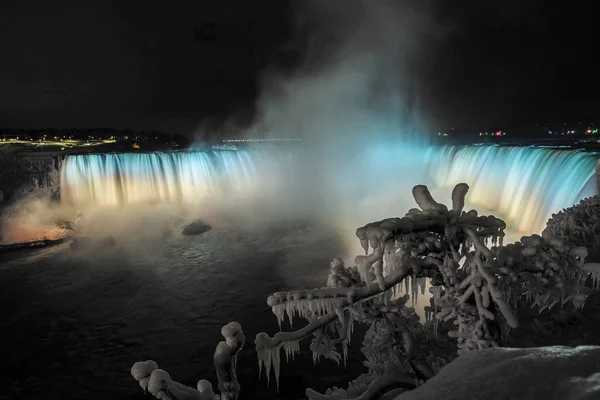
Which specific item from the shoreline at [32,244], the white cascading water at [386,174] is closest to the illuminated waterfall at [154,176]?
the white cascading water at [386,174]

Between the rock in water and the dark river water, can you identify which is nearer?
the dark river water

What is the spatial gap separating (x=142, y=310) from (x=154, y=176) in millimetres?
15035

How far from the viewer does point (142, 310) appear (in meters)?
10.9

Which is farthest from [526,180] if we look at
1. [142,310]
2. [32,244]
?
[32,244]

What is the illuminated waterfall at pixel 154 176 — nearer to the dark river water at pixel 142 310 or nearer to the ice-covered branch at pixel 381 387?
the dark river water at pixel 142 310

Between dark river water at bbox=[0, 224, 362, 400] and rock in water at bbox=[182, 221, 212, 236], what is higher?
rock in water at bbox=[182, 221, 212, 236]

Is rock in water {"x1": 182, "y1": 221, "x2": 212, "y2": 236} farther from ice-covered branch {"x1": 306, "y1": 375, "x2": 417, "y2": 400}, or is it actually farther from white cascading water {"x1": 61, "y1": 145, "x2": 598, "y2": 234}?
ice-covered branch {"x1": 306, "y1": 375, "x2": 417, "y2": 400}

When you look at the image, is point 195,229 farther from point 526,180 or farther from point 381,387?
point 381,387

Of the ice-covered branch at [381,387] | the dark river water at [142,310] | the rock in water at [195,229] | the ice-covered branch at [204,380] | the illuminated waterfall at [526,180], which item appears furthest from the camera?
the rock in water at [195,229]

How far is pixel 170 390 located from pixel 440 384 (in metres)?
1.95

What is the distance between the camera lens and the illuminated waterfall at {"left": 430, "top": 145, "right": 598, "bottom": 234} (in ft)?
38.3

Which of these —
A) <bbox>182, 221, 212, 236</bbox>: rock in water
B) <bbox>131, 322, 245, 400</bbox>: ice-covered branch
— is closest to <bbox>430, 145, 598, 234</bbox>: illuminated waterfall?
<bbox>131, 322, 245, 400</bbox>: ice-covered branch

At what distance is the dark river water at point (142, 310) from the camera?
786cm

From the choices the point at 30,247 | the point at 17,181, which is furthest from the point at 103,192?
the point at 30,247
